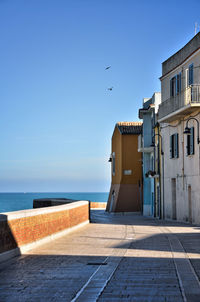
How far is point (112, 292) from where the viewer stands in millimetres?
7977

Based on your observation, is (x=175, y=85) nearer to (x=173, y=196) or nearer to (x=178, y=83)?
(x=178, y=83)

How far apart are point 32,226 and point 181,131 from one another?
1673 centimetres

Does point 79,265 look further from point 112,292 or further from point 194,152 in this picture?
point 194,152

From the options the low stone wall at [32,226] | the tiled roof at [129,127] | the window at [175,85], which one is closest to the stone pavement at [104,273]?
the low stone wall at [32,226]

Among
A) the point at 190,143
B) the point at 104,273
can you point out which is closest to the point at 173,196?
the point at 190,143

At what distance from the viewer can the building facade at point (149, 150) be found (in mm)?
37812

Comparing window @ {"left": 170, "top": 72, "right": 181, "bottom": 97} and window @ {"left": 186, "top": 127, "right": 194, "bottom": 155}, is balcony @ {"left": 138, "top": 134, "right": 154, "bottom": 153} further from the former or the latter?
window @ {"left": 186, "top": 127, "right": 194, "bottom": 155}

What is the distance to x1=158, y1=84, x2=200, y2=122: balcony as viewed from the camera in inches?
1018

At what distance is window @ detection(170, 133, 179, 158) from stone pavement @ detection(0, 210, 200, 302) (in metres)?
14.6

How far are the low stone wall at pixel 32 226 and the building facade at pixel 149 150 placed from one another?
17.6 metres

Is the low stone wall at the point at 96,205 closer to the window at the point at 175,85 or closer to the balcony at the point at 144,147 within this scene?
the balcony at the point at 144,147

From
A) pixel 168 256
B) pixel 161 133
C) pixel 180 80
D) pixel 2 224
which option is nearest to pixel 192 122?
pixel 180 80

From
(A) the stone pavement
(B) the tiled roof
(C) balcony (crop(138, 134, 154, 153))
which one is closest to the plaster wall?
(C) balcony (crop(138, 134, 154, 153))

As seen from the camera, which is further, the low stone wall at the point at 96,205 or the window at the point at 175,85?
the low stone wall at the point at 96,205
